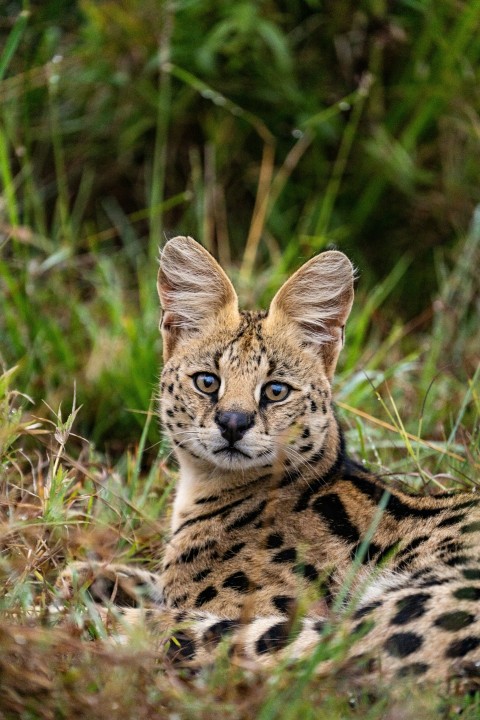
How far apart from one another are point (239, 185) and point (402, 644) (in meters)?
5.08

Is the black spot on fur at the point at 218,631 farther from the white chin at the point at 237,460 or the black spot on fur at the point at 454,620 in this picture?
the black spot on fur at the point at 454,620

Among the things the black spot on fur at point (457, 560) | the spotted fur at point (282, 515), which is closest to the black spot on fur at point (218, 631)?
the spotted fur at point (282, 515)

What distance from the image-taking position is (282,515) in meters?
3.95

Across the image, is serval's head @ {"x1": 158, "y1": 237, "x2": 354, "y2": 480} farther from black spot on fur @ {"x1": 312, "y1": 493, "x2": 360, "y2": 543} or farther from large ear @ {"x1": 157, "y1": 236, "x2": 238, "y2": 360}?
black spot on fur @ {"x1": 312, "y1": 493, "x2": 360, "y2": 543}

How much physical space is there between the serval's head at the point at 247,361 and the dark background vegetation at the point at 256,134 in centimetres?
210

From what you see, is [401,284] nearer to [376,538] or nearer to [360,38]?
[360,38]

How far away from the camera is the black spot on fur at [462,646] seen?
299 centimetres

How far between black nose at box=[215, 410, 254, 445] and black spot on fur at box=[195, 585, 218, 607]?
0.53m

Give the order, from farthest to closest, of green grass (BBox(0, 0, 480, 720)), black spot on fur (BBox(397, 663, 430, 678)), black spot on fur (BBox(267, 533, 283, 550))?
green grass (BBox(0, 0, 480, 720)) → black spot on fur (BBox(267, 533, 283, 550)) → black spot on fur (BBox(397, 663, 430, 678))

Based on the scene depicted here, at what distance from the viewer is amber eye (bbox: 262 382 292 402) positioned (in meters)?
4.01

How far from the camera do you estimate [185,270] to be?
438 cm

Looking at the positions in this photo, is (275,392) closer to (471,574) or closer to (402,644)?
(471,574)

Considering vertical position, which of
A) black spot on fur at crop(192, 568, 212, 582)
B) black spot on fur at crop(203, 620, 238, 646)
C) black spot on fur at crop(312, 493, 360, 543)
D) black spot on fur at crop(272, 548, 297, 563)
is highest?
black spot on fur at crop(312, 493, 360, 543)

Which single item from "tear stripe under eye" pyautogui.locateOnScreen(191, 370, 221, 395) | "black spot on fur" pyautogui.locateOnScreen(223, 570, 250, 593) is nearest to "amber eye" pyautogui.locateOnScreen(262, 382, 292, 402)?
"tear stripe under eye" pyautogui.locateOnScreen(191, 370, 221, 395)
